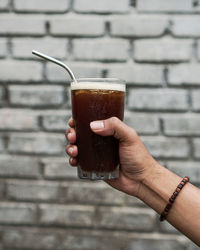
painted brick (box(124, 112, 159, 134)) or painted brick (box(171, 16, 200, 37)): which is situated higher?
painted brick (box(171, 16, 200, 37))

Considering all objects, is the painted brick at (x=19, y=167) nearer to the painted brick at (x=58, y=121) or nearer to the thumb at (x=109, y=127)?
the painted brick at (x=58, y=121)

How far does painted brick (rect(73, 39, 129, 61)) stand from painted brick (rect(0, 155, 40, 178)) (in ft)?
1.76

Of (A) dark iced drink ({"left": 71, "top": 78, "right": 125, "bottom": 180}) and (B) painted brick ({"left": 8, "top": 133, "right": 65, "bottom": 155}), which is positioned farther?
(B) painted brick ({"left": 8, "top": 133, "right": 65, "bottom": 155})

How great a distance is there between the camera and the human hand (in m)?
0.97

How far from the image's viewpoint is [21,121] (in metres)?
1.52

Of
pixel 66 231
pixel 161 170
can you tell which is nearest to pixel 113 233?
pixel 66 231

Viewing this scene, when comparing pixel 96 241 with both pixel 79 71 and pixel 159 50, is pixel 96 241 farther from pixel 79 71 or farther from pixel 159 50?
pixel 159 50

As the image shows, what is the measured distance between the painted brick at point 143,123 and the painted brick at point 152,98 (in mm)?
41

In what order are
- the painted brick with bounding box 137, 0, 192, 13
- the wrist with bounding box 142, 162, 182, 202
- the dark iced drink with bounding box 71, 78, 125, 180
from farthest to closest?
the painted brick with bounding box 137, 0, 192, 13, the wrist with bounding box 142, 162, 182, 202, the dark iced drink with bounding box 71, 78, 125, 180

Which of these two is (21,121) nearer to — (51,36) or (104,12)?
Result: (51,36)

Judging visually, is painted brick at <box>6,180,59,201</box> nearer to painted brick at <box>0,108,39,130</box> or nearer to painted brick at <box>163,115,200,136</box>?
painted brick at <box>0,108,39,130</box>

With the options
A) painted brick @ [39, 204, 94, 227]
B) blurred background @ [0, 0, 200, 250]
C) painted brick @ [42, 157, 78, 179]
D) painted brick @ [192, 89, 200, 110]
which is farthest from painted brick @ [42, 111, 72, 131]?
painted brick @ [192, 89, 200, 110]

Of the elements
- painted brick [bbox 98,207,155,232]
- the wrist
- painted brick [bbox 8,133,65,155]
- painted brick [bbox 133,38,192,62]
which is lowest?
painted brick [bbox 98,207,155,232]

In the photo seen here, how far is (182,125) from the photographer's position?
148 centimetres
